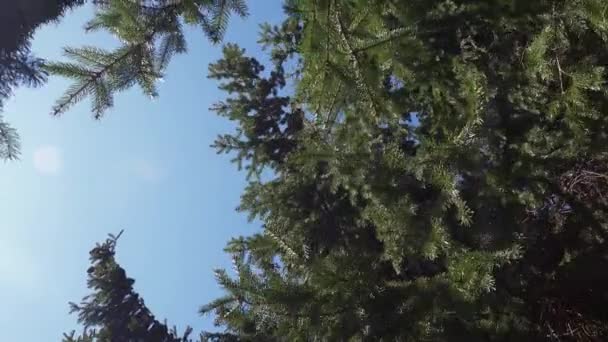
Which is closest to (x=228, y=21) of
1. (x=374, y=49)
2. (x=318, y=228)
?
(x=374, y=49)

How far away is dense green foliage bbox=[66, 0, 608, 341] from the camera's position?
362 cm

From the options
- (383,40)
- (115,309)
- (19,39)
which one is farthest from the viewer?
(115,309)

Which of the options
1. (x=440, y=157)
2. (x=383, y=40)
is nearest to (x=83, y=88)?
(x=383, y=40)

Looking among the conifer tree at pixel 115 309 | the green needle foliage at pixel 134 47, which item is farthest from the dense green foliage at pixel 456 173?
the conifer tree at pixel 115 309

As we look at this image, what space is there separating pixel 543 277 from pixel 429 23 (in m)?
3.00

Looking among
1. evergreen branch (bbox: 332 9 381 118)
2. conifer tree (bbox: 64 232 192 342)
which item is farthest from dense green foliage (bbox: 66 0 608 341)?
conifer tree (bbox: 64 232 192 342)

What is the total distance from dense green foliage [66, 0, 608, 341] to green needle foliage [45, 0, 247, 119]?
0.62 m

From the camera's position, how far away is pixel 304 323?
4145 millimetres

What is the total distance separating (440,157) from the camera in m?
3.67

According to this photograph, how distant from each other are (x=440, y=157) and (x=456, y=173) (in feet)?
1.03

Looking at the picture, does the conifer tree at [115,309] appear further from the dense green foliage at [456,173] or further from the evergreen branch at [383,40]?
the evergreen branch at [383,40]

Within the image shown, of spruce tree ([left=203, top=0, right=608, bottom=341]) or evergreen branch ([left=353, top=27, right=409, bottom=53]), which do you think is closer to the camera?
evergreen branch ([left=353, top=27, right=409, bottom=53])

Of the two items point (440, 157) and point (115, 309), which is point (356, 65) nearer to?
point (440, 157)

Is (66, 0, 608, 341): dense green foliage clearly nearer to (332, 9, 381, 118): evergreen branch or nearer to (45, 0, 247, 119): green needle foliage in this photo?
(332, 9, 381, 118): evergreen branch
